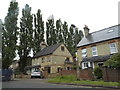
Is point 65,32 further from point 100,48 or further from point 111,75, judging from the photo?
point 111,75

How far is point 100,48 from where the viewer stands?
26.7m

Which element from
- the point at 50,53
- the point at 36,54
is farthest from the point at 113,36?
the point at 36,54

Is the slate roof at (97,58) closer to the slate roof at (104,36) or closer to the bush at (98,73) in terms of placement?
the slate roof at (104,36)

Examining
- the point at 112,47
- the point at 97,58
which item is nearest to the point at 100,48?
the point at 97,58

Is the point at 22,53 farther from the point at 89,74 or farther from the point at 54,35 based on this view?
the point at 89,74

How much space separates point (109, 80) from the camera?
16.5 metres

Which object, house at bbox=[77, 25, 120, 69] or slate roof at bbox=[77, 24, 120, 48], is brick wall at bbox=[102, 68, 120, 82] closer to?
house at bbox=[77, 25, 120, 69]

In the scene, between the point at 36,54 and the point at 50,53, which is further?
the point at 36,54

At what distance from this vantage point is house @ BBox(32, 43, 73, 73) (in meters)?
40.0

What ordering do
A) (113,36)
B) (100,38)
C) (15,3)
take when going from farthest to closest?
1. (15,3)
2. (100,38)
3. (113,36)

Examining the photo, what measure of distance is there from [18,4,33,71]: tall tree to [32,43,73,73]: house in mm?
3230

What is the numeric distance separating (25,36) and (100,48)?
24.8 m

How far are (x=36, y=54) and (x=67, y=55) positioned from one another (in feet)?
28.5

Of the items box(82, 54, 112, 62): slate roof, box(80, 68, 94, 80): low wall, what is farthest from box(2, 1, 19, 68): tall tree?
box(80, 68, 94, 80): low wall
